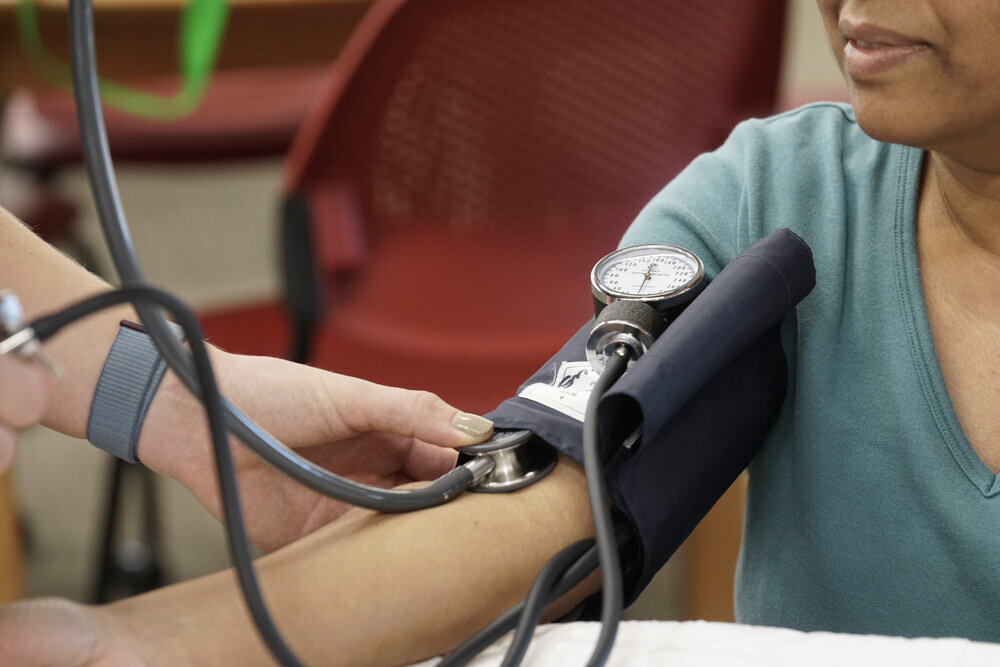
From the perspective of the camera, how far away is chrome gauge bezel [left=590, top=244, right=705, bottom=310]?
81 cm

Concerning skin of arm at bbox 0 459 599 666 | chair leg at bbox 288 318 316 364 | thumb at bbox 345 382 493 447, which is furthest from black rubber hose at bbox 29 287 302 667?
chair leg at bbox 288 318 316 364

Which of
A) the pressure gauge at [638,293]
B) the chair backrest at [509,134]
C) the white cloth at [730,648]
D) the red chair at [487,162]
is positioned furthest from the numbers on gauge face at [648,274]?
the red chair at [487,162]

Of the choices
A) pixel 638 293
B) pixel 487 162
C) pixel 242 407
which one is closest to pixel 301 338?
pixel 487 162

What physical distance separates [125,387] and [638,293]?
1.29ft

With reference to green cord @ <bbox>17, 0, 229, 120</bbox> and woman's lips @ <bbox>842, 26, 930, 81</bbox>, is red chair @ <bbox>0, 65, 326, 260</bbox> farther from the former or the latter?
woman's lips @ <bbox>842, 26, 930, 81</bbox>

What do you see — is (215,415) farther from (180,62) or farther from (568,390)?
(180,62)

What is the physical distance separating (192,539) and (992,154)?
205 cm

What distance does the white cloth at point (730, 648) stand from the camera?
0.63 m

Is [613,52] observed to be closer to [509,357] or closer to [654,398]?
[509,357]

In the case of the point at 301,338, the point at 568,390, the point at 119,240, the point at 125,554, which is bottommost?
the point at 125,554

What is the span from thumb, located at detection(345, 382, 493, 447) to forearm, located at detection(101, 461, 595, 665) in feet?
0.15

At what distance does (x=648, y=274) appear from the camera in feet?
2.80

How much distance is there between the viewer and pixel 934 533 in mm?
865

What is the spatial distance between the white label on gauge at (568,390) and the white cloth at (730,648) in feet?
0.58
